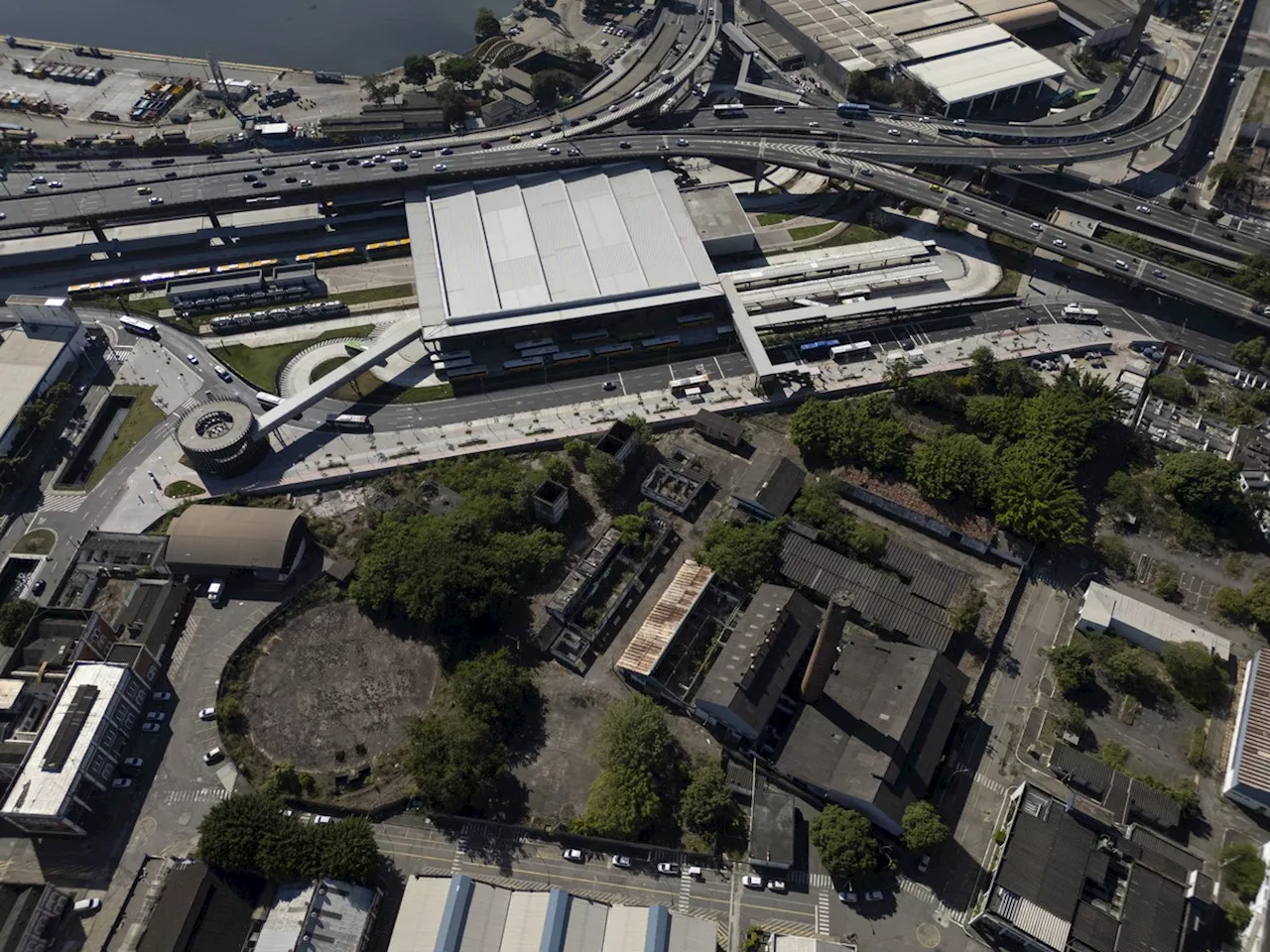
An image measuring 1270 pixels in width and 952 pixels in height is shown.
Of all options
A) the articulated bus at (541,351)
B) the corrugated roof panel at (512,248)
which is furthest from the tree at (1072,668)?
the corrugated roof panel at (512,248)

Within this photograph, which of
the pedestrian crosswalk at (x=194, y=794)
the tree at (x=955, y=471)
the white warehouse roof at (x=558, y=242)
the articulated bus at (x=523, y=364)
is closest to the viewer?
the pedestrian crosswalk at (x=194, y=794)

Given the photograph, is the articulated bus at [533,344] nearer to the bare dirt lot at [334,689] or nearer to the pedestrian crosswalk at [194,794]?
the bare dirt lot at [334,689]

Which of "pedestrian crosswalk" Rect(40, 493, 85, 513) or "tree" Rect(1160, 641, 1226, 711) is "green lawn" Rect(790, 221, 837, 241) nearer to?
"tree" Rect(1160, 641, 1226, 711)

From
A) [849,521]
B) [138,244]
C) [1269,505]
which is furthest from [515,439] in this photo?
[1269,505]

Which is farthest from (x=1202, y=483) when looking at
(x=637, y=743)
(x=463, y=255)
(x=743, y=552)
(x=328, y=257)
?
(x=328, y=257)

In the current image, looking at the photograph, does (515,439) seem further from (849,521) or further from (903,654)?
(903,654)

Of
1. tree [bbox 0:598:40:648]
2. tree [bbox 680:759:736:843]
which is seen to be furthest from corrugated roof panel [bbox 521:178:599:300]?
tree [bbox 0:598:40:648]

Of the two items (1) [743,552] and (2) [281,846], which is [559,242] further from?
(2) [281,846]
